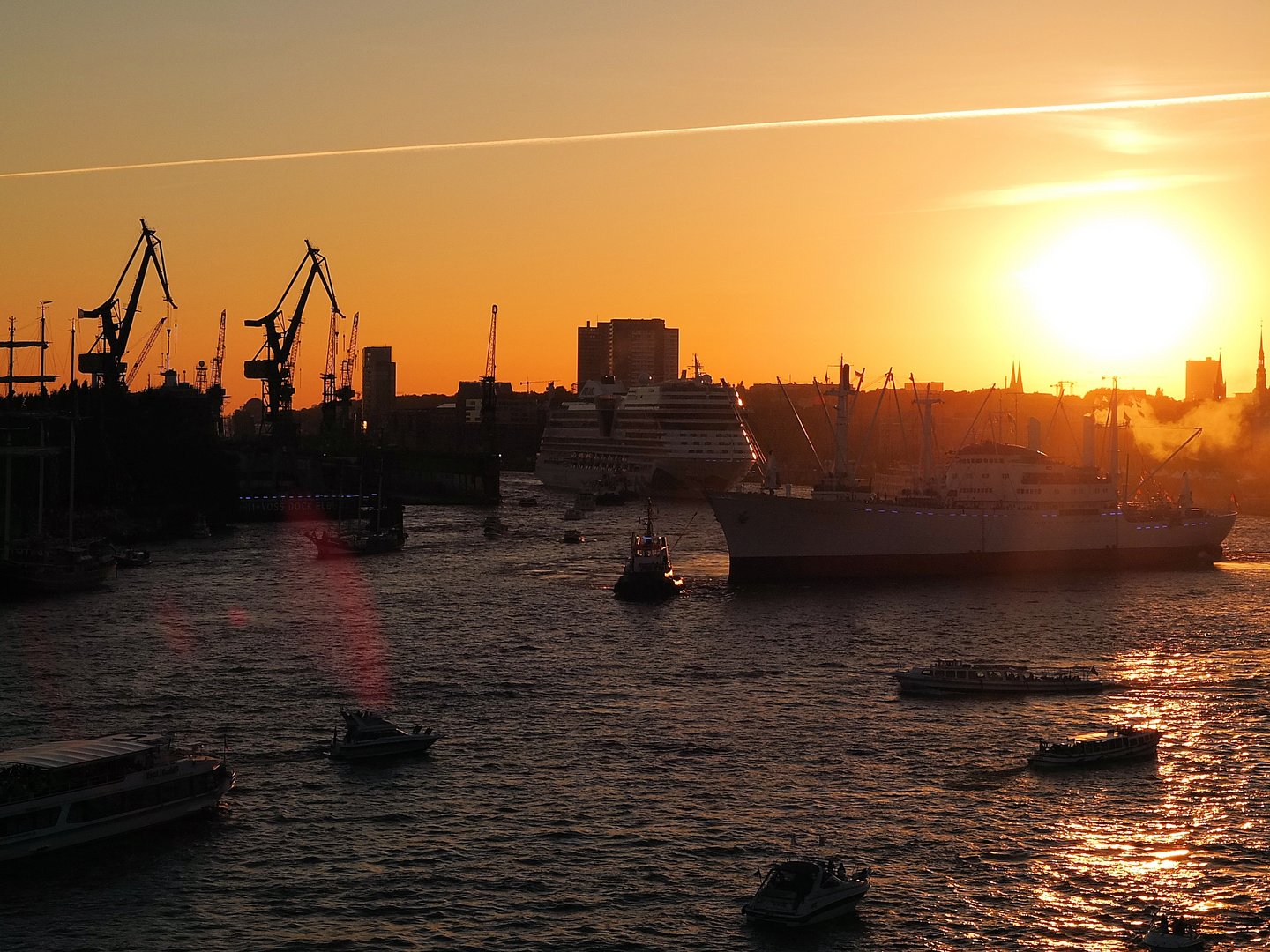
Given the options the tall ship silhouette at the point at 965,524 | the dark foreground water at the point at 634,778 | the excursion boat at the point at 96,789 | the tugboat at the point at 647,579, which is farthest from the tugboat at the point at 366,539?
the excursion boat at the point at 96,789

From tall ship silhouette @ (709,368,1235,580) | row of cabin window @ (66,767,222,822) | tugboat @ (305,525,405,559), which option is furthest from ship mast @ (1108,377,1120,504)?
row of cabin window @ (66,767,222,822)

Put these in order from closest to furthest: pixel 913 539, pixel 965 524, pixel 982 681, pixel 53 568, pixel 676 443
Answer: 1. pixel 982 681
2. pixel 53 568
3. pixel 913 539
4. pixel 965 524
5. pixel 676 443

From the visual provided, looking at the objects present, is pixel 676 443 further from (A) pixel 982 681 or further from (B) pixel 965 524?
(A) pixel 982 681

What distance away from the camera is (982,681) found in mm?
Result: 41250

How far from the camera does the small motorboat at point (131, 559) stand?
78412mm

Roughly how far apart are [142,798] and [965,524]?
2247 inches

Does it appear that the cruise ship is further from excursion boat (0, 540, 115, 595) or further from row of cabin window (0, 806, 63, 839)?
row of cabin window (0, 806, 63, 839)

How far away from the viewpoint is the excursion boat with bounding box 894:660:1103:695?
134 ft

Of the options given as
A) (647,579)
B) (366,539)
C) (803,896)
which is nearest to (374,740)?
(803,896)

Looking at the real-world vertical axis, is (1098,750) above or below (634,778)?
above

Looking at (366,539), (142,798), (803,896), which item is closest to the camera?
(803,896)

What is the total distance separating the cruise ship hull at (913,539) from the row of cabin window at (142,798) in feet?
144

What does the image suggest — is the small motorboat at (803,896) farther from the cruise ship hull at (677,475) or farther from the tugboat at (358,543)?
the cruise ship hull at (677,475)

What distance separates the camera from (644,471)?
148 m
